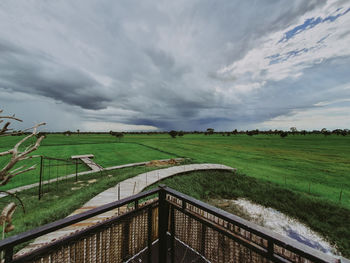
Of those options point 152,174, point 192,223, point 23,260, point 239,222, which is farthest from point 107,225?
point 152,174

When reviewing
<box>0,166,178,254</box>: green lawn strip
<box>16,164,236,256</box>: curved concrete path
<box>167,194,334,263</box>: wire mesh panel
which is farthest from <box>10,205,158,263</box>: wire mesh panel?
<box>0,166,178,254</box>: green lawn strip

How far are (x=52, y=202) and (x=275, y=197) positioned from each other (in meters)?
11.3

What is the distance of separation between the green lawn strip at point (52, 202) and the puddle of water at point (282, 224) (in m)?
6.37

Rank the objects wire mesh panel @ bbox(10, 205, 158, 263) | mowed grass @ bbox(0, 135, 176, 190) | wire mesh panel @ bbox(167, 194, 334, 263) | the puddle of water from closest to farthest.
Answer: wire mesh panel @ bbox(10, 205, 158, 263) < wire mesh panel @ bbox(167, 194, 334, 263) < the puddle of water < mowed grass @ bbox(0, 135, 176, 190)

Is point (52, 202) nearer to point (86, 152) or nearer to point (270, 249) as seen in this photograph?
point (270, 249)

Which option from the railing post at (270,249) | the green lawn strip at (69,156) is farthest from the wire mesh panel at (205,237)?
the green lawn strip at (69,156)

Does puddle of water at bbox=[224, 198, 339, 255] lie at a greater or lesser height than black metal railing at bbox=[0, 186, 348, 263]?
lesser

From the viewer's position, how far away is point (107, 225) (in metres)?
2.01

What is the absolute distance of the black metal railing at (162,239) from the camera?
1.42 metres

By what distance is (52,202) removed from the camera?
6629 mm

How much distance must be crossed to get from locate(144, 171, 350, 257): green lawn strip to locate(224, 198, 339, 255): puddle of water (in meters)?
0.33

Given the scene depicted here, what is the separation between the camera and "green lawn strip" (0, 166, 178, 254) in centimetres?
484

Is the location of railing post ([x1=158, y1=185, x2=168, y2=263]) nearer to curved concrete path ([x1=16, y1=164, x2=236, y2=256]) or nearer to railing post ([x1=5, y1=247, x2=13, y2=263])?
railing post ([x1=5, y1=247, x2=13, y2=263])

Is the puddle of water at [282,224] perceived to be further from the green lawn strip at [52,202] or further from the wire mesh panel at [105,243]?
the green lawn strip at [52,202]
